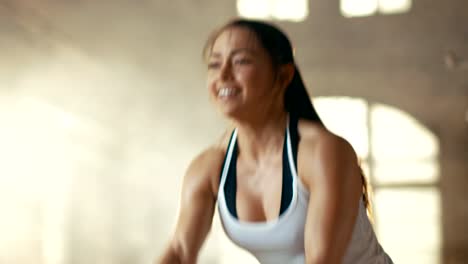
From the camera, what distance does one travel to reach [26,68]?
308cm

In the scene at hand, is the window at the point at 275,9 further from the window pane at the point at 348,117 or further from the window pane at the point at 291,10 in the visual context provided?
the window pane at the point at 348,117

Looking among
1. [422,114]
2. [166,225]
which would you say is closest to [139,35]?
[166,225]

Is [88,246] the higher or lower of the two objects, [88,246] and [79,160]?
the lower

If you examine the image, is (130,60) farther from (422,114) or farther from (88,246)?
(422,114)

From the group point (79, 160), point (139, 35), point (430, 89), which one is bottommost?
point (79, 160)

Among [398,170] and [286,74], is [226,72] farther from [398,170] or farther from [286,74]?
[398,170]

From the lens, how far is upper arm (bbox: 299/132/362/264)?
2.91 ft

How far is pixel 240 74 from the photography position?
36.9 inches

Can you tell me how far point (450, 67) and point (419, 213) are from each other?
64cm

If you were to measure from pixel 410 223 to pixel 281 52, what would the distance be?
79.8 inches

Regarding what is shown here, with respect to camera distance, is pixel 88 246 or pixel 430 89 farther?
pixel 88 246

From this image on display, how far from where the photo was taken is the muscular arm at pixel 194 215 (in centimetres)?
107

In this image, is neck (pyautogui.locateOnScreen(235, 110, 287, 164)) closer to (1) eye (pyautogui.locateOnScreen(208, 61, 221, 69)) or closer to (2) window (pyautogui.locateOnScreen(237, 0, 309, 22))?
(1) eye (pyautogui.locateOnScreen(208, 61, 221, 69))

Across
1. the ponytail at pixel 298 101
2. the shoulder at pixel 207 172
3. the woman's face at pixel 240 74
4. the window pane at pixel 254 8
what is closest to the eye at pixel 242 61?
the woman's face at pixel 240 74
